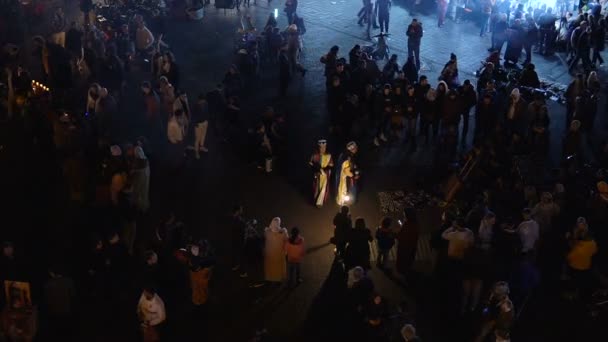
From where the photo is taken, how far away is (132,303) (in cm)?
1202

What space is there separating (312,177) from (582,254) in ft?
18.1

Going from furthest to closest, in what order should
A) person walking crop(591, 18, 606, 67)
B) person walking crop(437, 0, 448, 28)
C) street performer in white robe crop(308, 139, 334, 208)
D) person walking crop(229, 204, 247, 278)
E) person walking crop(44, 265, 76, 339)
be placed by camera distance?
person walking crop(437, 0, 448, 28)
person walking crop(591, 18, 606, 67)
street performer in white robe crop(308, 139, 334, 208)
person walking crop(229, 204, 247, 278)
person walking crop(44, 265, 76, 339)

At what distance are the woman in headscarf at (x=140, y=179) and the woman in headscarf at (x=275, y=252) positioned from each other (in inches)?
104

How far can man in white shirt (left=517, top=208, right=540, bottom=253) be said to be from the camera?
1198 cm

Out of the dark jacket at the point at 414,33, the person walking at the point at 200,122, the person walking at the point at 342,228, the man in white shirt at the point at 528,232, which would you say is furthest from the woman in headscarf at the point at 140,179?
the dark jacket at the point at 414,33

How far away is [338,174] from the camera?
14.2 metres

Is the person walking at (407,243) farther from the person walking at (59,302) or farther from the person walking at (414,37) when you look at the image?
the person walking at (414,37)

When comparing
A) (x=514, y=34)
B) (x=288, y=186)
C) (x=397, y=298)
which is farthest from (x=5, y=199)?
(x=514, y=34)

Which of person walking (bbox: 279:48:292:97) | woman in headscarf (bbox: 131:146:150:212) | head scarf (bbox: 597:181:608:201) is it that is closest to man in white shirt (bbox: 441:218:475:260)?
head scarf (bbox: 597:181:608:201)

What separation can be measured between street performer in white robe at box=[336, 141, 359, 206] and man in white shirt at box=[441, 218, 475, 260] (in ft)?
8.47

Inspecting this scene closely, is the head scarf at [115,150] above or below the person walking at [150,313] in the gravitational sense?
above

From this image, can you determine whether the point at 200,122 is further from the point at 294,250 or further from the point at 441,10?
the point at 441,10

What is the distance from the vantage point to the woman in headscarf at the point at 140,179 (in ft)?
43.4

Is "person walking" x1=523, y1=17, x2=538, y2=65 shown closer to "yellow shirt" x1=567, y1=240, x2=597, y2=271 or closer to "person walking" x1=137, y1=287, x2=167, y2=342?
"yellow shirt" x1=567, y1=240, x2=597, y2=271
